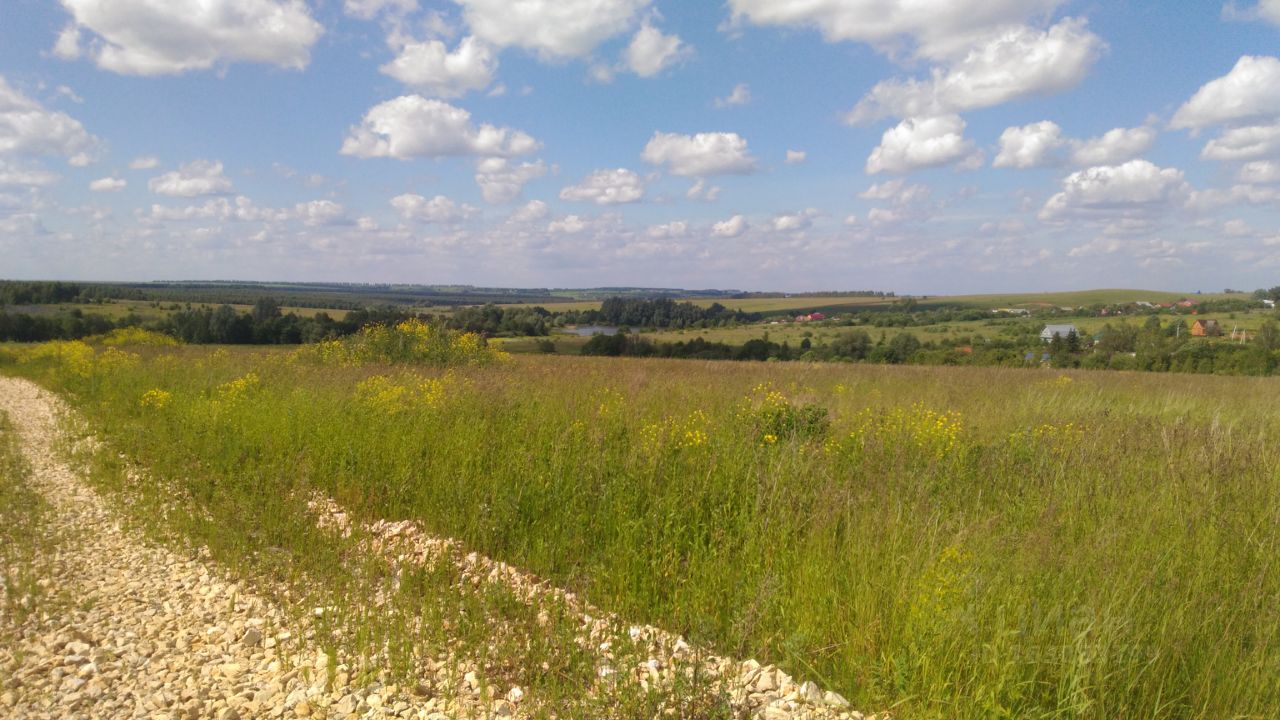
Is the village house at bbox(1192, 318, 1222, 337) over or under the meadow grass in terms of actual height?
over

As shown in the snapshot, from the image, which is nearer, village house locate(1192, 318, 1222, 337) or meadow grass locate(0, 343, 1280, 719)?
meadow grass locate(0, 343, 1280, 719)

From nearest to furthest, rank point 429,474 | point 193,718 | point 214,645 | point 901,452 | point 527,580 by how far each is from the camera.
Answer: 1. point 193,718
2. point 214,645
3. point 527,580
4. point 901,452
5. point 429,474

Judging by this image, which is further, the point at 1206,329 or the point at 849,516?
the point at 1206,329

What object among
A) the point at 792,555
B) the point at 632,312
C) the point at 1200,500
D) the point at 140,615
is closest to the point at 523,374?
the point at 140,615

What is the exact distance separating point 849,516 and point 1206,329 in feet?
118

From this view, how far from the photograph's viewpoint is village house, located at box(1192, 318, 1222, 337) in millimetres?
28056

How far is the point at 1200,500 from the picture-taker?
4.37m

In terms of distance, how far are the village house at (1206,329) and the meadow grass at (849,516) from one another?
948 inches

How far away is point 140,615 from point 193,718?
1614 millimetres

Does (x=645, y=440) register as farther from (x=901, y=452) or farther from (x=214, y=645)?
(x=214, y=645)

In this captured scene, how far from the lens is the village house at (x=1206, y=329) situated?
28056 millimetres

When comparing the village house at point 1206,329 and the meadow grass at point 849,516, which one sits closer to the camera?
the meadow grass at point 849,516

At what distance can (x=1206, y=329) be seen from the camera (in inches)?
1153

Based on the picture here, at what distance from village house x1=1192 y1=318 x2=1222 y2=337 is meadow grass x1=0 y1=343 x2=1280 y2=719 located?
24079 millimetres
